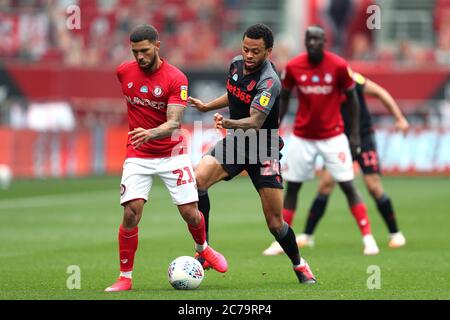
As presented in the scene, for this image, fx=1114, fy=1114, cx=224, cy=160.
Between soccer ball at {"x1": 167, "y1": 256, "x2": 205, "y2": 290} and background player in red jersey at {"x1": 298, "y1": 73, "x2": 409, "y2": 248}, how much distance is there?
4.36 m

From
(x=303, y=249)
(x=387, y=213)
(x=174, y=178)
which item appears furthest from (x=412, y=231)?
(x=174, y=178)

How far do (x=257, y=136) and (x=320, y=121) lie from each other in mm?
3054

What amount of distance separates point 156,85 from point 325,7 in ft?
76.7

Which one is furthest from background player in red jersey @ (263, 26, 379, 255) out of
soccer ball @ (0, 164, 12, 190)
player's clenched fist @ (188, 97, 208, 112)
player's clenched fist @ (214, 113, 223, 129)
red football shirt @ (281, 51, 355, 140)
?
soccer ball @ (0, 164, 12, 190)

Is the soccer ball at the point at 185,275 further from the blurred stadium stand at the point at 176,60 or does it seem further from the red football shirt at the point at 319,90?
the blurred stadium stand at the point at 176,60

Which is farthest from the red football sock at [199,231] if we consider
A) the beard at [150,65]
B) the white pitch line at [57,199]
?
the white pitch line at [57,199]

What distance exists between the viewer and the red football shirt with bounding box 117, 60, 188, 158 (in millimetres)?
9758

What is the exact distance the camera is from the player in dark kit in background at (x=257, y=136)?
386 inches

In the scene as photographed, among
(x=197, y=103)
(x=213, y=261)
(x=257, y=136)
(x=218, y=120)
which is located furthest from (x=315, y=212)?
(x=218, y=120)

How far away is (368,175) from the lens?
14.2 metres

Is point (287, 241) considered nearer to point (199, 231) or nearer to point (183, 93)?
point (199, 231)

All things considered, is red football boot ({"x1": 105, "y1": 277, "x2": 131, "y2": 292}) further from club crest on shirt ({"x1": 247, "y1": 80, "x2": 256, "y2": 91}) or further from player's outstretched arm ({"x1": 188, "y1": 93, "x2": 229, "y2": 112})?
club crest on shirt ({"x1": 247, "y1": 80, "x2": 256, "y2": 91})

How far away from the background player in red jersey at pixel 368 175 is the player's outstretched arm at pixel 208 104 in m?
3.53
